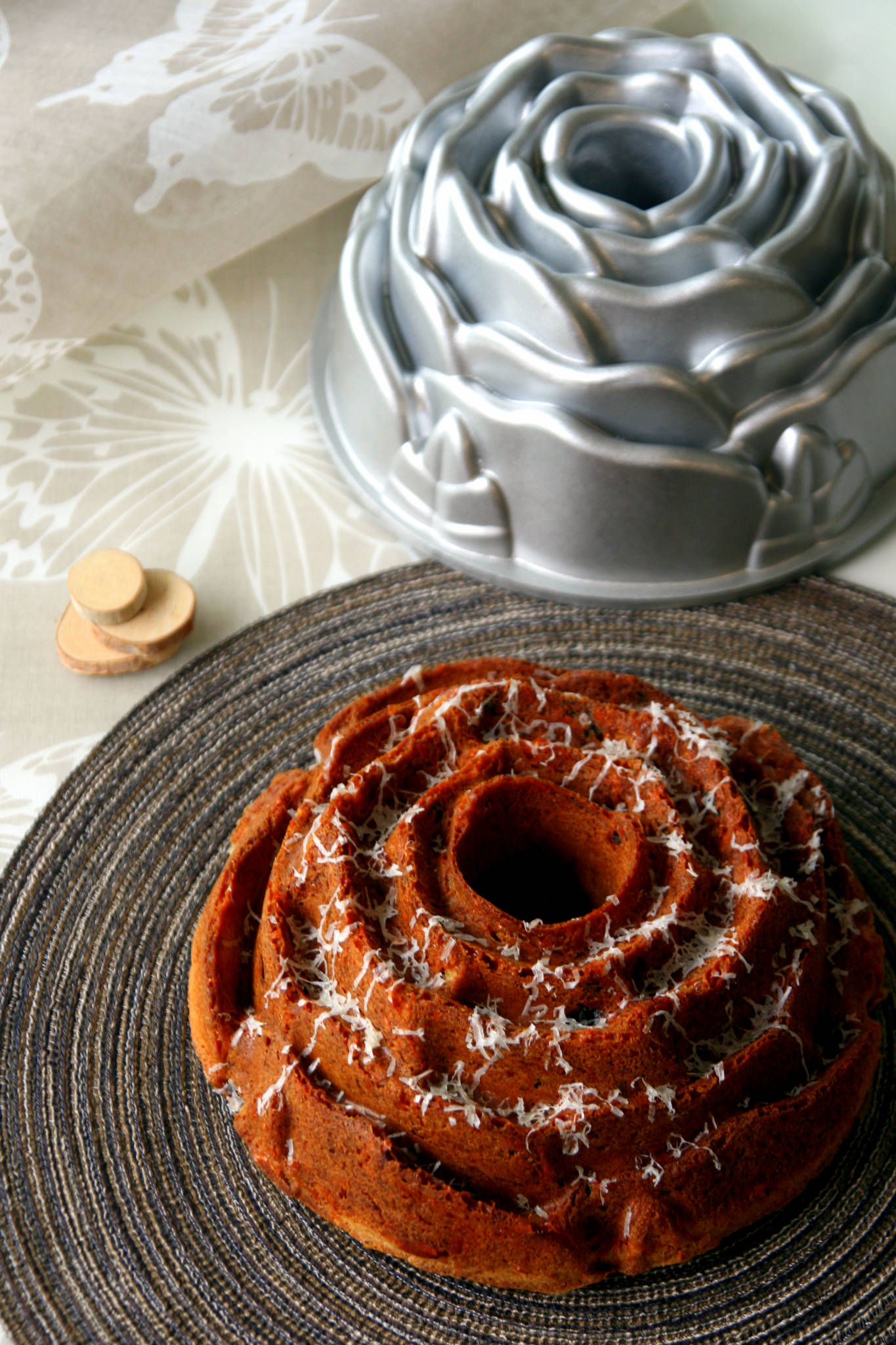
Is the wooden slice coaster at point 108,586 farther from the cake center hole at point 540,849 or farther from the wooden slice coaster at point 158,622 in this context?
the cake center hole at point 540,849

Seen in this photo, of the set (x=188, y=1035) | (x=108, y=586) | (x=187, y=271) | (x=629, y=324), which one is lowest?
(x=188, y=1035)

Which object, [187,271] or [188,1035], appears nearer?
[188,1035]

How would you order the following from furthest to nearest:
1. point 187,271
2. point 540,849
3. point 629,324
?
point 187,271, point 629,324, point 540,849

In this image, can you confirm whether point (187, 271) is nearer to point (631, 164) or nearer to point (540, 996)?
point (631, 164)

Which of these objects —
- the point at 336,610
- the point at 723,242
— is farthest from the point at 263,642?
the point at 723,242

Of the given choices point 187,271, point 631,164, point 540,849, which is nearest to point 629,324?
point 631,164

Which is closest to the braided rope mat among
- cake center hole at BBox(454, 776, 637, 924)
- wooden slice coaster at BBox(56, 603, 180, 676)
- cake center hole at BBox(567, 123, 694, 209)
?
wooden slice coaster at BBox(56, 603, 180, 676)

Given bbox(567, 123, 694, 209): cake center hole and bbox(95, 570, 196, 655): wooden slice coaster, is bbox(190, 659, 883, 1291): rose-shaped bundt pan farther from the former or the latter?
bbox(567, 123, 694, 209): cake center hole
